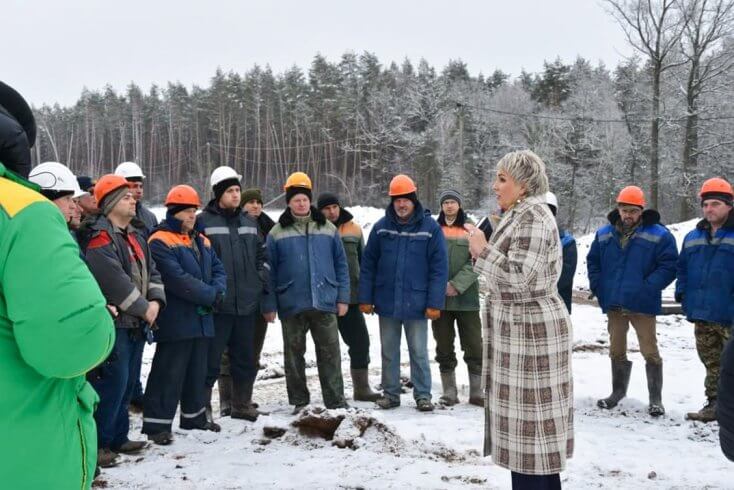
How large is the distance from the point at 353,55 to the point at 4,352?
61.4m

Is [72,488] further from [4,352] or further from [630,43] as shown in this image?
[630,43]

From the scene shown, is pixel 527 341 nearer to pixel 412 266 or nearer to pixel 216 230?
pixel 412 266

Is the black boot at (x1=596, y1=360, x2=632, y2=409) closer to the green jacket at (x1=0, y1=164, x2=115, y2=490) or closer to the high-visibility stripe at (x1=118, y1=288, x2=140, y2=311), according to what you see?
Result: the high-visibility stripe at (x1=118, y1=288, x2=140, y2=311)

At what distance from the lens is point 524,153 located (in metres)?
3.39

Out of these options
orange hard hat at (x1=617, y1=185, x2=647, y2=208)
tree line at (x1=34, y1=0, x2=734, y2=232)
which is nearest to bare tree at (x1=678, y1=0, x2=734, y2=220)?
tree line at (x1=34, y1=0, x2=734, y2=232)

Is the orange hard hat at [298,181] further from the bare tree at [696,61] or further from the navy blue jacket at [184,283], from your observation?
the bare tree at [696,61]

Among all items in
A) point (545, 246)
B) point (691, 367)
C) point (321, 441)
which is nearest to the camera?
point (545, 246)

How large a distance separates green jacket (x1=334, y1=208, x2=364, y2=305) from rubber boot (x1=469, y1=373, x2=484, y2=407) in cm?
170

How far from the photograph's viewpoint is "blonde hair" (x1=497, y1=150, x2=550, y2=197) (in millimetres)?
3377

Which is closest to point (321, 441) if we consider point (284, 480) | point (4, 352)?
point (284, 480)

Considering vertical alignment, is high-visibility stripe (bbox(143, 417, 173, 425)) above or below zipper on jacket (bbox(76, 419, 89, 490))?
below

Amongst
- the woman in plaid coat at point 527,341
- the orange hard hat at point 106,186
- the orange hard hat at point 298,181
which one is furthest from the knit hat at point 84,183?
the woman in plaid coat at point 527,341

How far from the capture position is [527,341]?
3.24 metres

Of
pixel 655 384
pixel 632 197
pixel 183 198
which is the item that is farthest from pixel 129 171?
pixel 655 384
